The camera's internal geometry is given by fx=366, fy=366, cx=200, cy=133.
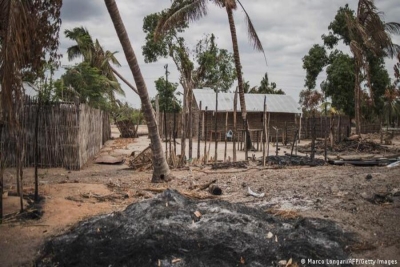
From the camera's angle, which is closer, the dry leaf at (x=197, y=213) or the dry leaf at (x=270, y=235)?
the dry leaf at (x=270, y=235)

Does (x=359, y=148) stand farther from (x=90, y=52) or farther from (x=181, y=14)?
(x=90, y=52)

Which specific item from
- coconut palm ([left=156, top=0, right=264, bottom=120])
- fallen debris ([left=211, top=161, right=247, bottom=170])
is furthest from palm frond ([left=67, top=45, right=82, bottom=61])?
fallen debris ([left=211, top=161, right=247, bottom=170])

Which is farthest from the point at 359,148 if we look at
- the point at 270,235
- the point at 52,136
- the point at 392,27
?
the point at 270,235

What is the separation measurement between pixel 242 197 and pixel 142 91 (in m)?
3.03

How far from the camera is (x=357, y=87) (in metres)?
19.0

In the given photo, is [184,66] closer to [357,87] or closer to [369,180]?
[357,87]

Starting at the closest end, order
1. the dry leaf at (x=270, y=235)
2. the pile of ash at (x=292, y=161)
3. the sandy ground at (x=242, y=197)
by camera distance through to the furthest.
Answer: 1. the dry leaf at (x=270, y=235)
2. the sandy ground at (x=242, y=197)
3. the pile of ash at (x=292, y=161)

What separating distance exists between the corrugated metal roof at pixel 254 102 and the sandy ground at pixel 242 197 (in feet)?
43.0

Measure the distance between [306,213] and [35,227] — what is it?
381cm

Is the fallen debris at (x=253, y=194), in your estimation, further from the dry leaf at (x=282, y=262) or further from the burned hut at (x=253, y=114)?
the burned hut at (x=253, y=114)

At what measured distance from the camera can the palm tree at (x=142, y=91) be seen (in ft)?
23.5

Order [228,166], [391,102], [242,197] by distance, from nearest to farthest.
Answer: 1. [242,197]
2. [228,166]
3. [391,102]

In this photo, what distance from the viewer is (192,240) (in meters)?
4.05

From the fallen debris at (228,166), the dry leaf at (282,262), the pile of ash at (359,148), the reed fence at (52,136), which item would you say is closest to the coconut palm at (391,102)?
the pile of ash at (359,148)
